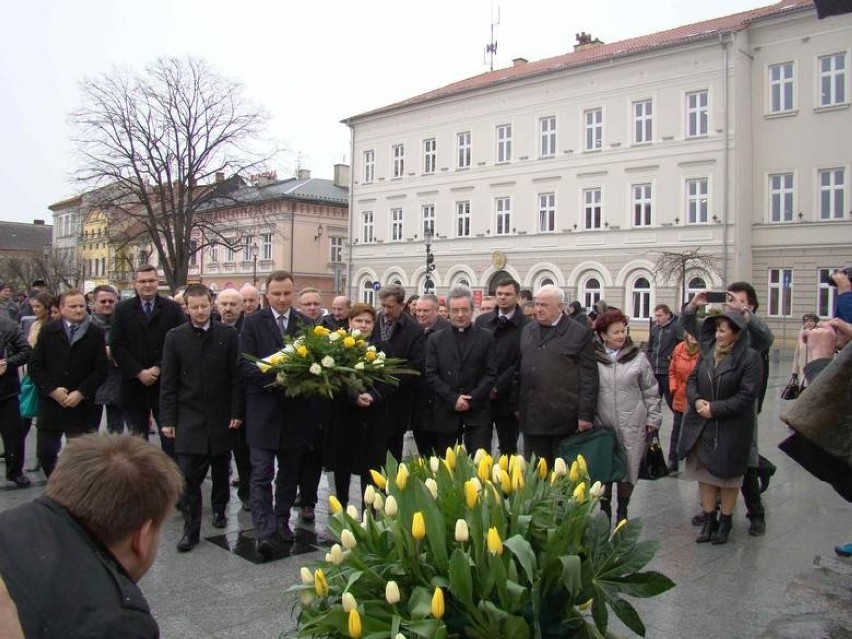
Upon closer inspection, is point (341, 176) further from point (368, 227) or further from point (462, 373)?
point (462, 373)

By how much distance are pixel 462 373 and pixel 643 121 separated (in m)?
33.7

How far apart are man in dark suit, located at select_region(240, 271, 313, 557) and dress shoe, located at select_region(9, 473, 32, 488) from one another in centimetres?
309

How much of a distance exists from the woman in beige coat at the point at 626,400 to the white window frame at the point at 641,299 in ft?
101

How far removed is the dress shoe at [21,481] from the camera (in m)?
7.49

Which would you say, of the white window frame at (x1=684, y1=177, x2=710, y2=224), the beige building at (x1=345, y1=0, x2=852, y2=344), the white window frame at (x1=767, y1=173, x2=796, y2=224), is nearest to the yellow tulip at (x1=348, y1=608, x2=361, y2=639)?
the beige building at (x1=345, y1=0, x2=852, y2=344)

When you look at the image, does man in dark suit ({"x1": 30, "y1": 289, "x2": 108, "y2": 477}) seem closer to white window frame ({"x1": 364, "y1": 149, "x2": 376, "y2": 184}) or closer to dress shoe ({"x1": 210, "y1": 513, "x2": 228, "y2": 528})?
dress shoe ({"x1": 210, "y1": 513, "x2": 228, "y2": 528})

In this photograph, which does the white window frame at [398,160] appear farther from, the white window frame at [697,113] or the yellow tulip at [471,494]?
the yellow tulip at [471,494]

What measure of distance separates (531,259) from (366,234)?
13.7 m

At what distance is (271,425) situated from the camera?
592 cm

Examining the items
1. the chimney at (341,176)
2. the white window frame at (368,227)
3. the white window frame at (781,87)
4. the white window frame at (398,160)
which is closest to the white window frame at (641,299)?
the white window frame at (781,87)

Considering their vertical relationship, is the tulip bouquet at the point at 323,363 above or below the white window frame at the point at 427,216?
below

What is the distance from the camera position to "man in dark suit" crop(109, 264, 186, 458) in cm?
721

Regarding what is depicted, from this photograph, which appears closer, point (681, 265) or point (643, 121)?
point (681, 265)

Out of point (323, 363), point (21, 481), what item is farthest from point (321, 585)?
point (21, 481)
